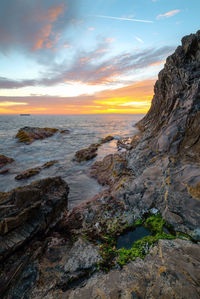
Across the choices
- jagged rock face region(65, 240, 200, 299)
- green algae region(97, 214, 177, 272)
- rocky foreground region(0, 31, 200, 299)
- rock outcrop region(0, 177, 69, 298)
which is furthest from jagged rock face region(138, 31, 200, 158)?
rock outcrop region(0, 177, 69, 298)

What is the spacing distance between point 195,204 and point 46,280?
6006mm

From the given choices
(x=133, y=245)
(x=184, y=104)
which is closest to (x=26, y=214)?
(x=133, y=245)

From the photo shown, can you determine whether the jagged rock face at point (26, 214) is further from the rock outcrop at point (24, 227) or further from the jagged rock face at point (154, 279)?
the jagged rock face at point (154, 279)

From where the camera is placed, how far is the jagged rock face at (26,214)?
5.03 metres

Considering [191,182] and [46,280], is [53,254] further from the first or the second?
[191,182]

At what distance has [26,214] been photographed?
19.3 ft

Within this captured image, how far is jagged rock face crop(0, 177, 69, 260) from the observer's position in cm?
503

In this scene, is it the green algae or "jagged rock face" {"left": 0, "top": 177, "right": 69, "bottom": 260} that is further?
"jagged rock face" {"left": 0, "top": 177, "right": 69, "bottom": 260}

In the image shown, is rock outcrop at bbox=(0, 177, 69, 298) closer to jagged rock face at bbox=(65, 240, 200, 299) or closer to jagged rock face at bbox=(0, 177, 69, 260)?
jagged rock face at bbox=(0, 177, 69, 260)

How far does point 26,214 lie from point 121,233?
173 inches

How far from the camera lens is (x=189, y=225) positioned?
5039 millimetres

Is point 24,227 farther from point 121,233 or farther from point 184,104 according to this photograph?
point 184,104

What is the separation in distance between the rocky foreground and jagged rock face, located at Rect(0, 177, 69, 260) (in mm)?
35

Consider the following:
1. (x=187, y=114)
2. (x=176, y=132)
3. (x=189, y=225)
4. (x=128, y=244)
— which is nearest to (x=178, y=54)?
(x=187, y=114)
